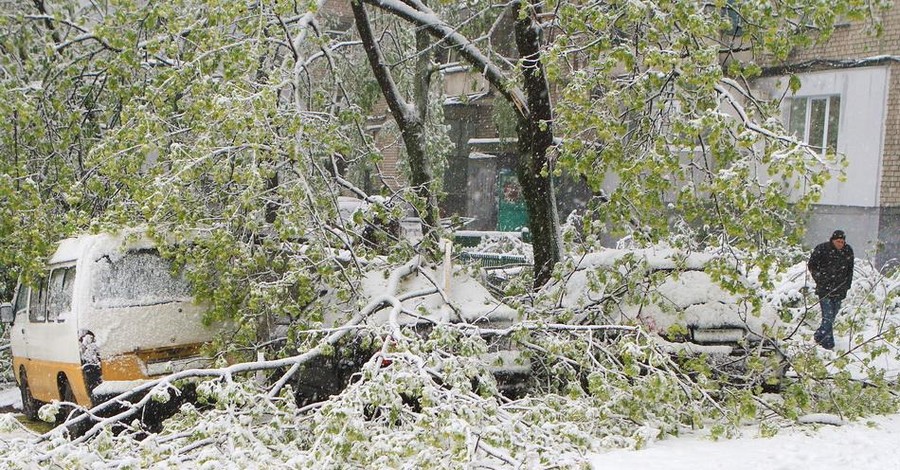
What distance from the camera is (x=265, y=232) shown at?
8.58m

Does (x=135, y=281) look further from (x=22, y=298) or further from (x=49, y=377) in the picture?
(x=22, y=298)

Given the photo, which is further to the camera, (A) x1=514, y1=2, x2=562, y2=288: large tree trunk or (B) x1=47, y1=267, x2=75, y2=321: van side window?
(A) x1=514, y1=2, x2=562, y2=288: large tree trunk

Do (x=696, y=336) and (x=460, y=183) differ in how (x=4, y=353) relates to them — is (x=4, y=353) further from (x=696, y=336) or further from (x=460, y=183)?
(x=460, y=183)

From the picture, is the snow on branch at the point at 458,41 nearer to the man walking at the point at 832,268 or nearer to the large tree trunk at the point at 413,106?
the large tree trunk at the point at 413,106

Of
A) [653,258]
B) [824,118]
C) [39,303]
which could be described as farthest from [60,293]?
[824,118]

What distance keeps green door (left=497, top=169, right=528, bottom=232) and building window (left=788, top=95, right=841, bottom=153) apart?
8.27 metres

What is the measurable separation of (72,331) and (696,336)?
582cm

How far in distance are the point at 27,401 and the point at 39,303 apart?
1448 mm

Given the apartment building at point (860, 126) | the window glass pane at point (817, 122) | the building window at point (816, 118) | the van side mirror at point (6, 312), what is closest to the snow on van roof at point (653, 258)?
the van side mirror at point (6, 312)

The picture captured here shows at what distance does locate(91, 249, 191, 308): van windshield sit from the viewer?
314 inches

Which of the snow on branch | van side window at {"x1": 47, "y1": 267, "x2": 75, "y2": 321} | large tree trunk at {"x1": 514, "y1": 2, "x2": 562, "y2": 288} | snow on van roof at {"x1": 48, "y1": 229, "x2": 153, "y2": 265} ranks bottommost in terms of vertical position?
van side window at {"x1": 47, "y1": 267, "x2": 75, "y2": 321}

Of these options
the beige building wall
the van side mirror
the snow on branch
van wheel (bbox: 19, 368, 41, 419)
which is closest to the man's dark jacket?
the snow on branch

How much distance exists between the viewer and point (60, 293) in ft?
28.2

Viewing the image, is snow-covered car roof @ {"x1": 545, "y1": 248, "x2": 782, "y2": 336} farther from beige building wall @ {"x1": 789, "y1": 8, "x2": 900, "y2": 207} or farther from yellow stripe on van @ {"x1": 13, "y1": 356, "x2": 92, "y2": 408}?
beige building wall @ {"x1": 789, "y1": 8, "x2": 900, "y2": 207}
